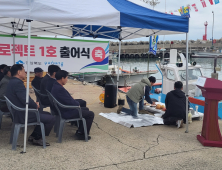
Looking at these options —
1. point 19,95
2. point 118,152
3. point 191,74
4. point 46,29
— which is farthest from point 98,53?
point 118,152

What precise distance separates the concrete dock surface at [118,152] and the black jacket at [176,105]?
41 cm

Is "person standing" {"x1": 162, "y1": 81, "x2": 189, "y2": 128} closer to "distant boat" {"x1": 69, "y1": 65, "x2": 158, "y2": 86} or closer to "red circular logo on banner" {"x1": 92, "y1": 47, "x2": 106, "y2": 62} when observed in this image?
"red circular logo on banner" {"x1": 92, "y1": 47, "x2": 106, "y2": 62}

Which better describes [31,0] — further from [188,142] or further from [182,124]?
[182,124]

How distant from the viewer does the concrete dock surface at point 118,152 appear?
3312mm

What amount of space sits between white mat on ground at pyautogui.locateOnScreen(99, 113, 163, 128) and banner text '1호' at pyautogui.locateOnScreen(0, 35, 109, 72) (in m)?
2.37

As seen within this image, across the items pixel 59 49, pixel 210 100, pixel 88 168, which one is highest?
pixel 59 49

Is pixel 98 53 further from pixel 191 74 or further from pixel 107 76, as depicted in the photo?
pixel 107 76

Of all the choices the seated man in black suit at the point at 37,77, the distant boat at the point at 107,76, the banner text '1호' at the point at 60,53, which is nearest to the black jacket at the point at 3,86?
the seated man in black suit at the point at 37,77

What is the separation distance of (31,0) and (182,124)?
4084 millimetres

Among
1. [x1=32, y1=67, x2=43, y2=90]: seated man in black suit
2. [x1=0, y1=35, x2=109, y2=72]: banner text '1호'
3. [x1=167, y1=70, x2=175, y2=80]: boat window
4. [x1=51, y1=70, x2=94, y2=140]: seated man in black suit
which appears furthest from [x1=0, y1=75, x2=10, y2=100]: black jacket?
[x1=167, y1=70, x2=175, y2=80]: boat window

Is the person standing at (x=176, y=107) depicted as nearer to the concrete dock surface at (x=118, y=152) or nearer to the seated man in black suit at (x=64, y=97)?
the concrete dock surface at (x=118, y=152)

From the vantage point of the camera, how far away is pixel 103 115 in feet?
20.6

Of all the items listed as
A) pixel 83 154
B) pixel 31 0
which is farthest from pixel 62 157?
pixel 31 0

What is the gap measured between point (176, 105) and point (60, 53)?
434 cm
